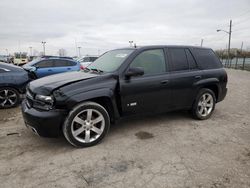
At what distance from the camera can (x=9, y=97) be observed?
245 inches

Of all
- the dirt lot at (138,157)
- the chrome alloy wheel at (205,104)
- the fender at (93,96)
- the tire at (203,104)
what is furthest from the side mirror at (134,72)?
the chrome alloy wheel at (205,104)

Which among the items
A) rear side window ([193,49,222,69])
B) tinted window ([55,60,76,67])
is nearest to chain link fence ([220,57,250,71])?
tinted window ([55,60,76,67])

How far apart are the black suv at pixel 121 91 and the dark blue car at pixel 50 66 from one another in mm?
5443

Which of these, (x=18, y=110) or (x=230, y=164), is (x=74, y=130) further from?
(x=18, y=110)

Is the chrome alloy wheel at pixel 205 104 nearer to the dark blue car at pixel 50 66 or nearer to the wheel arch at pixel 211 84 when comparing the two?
the wheel arch at pixel 211 84

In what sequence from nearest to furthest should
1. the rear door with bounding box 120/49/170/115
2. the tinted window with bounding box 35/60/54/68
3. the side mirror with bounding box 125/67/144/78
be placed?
1. the side mirror with bounding box 125/67/144/78
2. the rear door with bounding box 120/49/170/115
3. the tinted window with bounding box 35/60/54/68

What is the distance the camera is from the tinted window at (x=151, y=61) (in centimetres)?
410

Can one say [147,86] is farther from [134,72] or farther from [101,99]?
[101,99]

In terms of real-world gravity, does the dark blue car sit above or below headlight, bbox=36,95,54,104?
above

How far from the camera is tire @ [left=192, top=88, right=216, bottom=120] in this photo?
487 centimetres

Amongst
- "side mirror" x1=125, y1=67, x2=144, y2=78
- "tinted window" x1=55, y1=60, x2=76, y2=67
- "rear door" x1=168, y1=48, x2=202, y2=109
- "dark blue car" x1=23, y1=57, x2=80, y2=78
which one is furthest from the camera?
"tinted window" x1=55, y1=60, x2=76, y2=67

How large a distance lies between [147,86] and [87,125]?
1356 mm

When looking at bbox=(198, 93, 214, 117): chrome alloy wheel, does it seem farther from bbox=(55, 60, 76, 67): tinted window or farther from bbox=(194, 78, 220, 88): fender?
bbox=(55, 60, 76, 67): tinted window

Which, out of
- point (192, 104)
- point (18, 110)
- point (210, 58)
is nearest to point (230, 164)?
point (192, 104)
